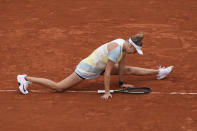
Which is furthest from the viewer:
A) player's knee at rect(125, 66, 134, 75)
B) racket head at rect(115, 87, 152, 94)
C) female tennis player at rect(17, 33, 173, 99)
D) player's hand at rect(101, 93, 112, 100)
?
player's knee at rect(125, 66, 134, 75)

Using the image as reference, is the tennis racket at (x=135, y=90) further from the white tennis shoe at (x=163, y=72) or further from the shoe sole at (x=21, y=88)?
the shoe sole at (x=21, y=88)

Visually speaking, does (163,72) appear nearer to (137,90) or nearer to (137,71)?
(137,71)

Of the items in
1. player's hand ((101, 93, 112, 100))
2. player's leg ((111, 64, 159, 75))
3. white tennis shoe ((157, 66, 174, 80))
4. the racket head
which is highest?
player's leg ((111, 64, 159, 75))

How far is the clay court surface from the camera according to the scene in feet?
21.5

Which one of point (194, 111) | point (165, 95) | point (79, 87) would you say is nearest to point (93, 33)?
point (79, 87)

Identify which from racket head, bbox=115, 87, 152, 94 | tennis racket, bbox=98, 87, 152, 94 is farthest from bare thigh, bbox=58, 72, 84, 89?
racket head, bbox=115, 87, 152, 94

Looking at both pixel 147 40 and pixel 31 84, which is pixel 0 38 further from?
pixel 147 40

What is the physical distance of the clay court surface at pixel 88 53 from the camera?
6.54m

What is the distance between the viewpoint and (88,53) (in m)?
9.34

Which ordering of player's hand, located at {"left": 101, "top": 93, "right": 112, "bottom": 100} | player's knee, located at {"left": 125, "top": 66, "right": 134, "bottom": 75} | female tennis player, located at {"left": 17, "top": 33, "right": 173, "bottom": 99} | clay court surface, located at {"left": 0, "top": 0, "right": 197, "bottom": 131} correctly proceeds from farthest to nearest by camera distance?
1. player's knee, located at {"left": 125, "top": 66, "right": 134, "bottom": 75}
2. player's hand, located at {"left": 101, "top": 93, "right": 112, "bottom": 100}
3. female tennis player, located at {"left": 17, "top": 33, "right": 173, "bottom": 99}
4. clay court surface, located at {"left": 0, "top": 0, "right": 197, "bottom": 131}

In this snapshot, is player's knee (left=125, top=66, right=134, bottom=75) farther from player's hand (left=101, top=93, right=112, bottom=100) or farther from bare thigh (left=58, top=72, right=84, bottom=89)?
bare thigh (left=58, top=72, right=84, bottom=89)

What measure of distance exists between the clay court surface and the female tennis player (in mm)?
181

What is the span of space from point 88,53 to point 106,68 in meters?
2.26

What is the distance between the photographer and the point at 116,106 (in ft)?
22.7
